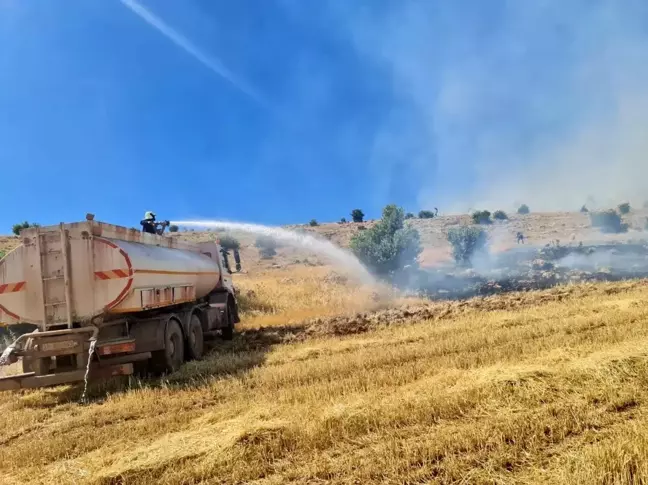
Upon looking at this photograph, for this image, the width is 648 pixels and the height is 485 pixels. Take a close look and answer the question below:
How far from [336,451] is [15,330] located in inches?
567

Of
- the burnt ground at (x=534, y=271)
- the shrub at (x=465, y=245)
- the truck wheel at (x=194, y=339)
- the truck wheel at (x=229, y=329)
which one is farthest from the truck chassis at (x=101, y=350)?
the shrub at (x=465, y=245)

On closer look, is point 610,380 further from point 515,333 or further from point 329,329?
point 329,329

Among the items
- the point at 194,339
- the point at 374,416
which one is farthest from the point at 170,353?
the point at 374,416

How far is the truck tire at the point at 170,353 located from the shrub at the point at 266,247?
4687 cm

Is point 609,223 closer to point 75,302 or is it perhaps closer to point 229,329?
point 229,329

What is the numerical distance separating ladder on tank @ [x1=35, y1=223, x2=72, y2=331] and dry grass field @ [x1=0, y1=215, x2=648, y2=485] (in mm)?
1485

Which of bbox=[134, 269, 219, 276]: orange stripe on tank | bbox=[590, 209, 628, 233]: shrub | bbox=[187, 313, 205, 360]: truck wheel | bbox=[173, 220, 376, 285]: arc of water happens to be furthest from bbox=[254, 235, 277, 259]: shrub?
bbox=[187, 313, 205, 360]: truck wheel

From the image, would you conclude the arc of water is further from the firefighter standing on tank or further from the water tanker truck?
the water tanker truck

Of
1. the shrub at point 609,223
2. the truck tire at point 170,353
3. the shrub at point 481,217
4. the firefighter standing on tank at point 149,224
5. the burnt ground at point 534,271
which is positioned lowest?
the truck tire at point 170,353

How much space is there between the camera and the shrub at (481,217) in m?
76.2

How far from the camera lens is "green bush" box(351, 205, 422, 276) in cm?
3350

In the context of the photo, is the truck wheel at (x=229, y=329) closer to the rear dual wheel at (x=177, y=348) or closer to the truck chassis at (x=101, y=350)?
the rear dual wheel at (x=177, y=348)

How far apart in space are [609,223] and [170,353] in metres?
67.1

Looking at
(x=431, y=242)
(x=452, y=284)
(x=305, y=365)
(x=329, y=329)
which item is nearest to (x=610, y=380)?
(x=305, y=365)
